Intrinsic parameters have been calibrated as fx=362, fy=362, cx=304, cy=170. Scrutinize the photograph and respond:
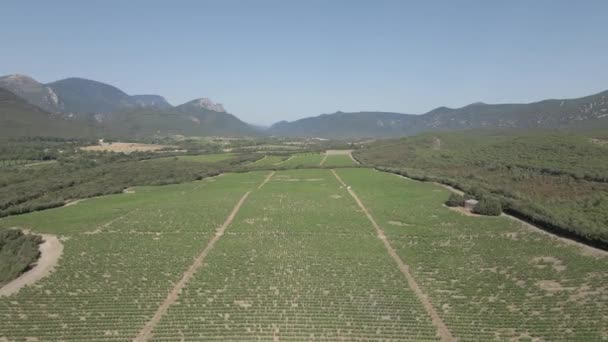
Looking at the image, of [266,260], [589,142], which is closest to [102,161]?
[266,260]

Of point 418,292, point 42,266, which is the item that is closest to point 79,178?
point 42,266

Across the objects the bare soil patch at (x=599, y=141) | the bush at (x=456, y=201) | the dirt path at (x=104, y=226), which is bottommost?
the dirt path at (x=104, y=226)

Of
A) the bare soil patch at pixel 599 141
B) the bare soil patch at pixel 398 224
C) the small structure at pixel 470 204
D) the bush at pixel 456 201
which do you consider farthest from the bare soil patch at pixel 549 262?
the bare soil patch at pixel 599 141

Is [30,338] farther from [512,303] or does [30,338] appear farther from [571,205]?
[571,205]

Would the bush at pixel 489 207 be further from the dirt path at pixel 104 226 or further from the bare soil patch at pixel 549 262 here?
the dirt path at pixel 104 226

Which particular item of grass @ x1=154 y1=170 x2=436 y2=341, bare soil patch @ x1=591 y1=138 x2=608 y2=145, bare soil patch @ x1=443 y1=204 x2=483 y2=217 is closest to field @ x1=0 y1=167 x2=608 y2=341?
Result: grass @ x1=154 y1=170 x2=436 y2=341

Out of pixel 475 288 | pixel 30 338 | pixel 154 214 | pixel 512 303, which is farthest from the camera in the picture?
pixel 154 214
